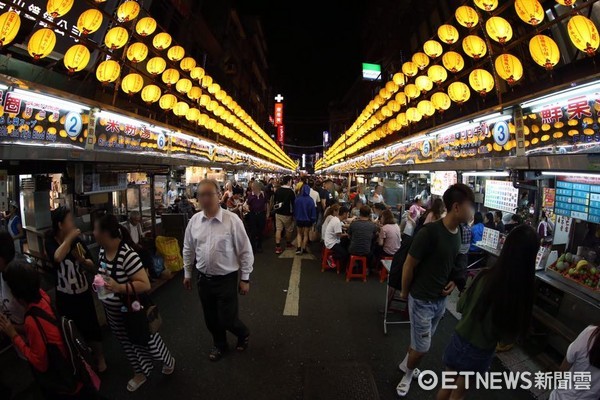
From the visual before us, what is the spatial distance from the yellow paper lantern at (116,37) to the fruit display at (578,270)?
31.6 feet

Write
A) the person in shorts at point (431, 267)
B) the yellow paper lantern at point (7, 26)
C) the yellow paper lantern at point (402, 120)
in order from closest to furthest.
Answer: the person in shorts at point (431, 267) → the yellow paper lantern at point (7, 26) → the yellow paper lantern at point (402, 120)

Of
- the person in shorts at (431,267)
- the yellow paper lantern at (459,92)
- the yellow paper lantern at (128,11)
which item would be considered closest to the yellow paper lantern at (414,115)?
the yellow paper lantern at (459,92)

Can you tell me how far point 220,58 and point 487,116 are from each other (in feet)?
93.6

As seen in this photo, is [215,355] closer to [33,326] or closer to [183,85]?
[33,326]

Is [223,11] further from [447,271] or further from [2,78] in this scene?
[447,271]

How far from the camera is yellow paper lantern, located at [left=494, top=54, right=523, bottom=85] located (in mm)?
5816

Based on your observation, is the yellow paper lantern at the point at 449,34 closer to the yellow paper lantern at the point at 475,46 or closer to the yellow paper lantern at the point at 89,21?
the yellow paper lantern at the point at 475,46

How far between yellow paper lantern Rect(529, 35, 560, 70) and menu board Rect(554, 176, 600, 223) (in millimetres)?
1983

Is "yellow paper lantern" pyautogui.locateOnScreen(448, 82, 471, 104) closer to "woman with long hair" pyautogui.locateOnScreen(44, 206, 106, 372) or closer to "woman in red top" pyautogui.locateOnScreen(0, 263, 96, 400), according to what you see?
"woman with long hair" pyautogui.locateOnScreen(44, 206, 106, 372)

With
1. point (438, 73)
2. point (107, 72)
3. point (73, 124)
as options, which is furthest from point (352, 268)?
point (107, 72)

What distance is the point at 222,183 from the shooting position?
60.8ft

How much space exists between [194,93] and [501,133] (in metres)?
9.64

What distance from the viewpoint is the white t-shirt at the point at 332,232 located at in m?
7.69

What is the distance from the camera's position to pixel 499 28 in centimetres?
584
